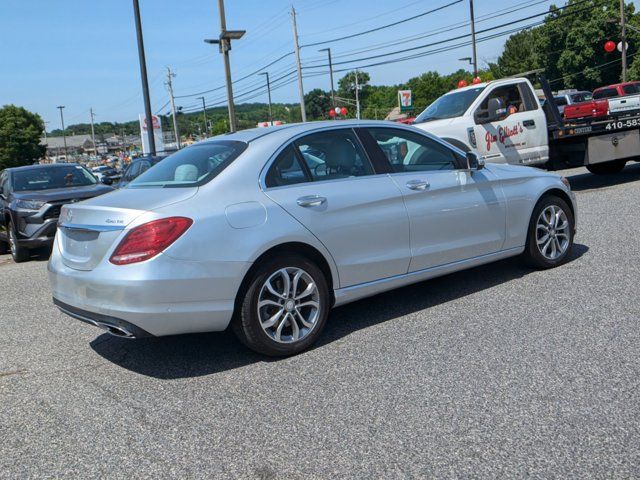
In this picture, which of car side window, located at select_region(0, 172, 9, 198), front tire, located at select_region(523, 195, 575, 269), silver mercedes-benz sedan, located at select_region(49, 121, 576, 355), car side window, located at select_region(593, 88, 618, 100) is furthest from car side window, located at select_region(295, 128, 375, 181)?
car side window, located at select_region(593, 88, 618, 100)

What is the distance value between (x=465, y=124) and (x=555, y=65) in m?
60.6

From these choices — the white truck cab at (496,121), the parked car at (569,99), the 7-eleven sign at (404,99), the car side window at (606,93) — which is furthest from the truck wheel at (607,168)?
the 7-eleven sign at (404,99)

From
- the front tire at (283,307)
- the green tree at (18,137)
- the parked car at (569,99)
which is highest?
the green tree at (18,137)

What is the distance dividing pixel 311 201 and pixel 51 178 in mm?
8282

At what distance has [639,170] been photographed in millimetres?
14336

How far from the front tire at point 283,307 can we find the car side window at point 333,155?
760mm

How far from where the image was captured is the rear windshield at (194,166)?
446 centimetres

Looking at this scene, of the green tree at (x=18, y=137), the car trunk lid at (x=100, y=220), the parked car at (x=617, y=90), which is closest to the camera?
the car trunk lid at (x=100, y=220)

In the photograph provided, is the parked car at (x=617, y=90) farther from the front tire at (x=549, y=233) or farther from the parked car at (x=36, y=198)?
the front tire at (x=549, y=233)

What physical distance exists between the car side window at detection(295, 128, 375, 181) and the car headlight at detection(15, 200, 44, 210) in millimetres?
6842

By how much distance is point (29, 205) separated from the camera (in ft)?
33.3

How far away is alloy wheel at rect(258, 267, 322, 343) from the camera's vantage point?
431cm

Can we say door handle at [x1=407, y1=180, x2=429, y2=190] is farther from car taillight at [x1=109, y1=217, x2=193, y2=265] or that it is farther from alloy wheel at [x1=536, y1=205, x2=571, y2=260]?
car taillight at [x1=109, y1=217, x2=193, y2=265]

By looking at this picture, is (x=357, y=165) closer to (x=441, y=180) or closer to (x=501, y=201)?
(x=441, y=180)
